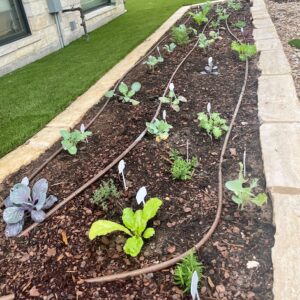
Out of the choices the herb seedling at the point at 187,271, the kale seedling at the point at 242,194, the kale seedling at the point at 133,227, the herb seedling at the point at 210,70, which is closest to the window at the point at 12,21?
the herb seedling at the point at 210,70

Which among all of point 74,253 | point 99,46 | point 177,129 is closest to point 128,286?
point 74,253

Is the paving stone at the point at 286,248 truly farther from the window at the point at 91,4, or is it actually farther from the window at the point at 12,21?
the window at the point at 91,4

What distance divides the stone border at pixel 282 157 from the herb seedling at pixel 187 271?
0.35 meters

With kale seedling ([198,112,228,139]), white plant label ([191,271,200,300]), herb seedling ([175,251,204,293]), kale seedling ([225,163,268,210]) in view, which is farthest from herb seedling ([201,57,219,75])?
white plant label ([191,271,200,300])

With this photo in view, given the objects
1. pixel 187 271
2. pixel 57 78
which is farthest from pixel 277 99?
pixel 57 78

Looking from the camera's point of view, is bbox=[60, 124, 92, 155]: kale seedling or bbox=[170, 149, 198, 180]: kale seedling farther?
bbox=[60, 124, 92, 155]: kale seedling

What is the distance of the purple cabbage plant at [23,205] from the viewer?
1982mm

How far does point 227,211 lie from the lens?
1.99 m

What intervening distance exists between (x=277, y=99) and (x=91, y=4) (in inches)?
237

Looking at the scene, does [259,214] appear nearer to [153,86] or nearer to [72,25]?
[153,86]

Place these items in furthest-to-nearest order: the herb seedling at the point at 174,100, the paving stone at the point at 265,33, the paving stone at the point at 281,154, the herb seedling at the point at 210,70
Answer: the paving stone at the point at 265,33 → the herb seedling at the point at 210,70 → the herb seedling at the point at 174,100 → the paving stone at the point at 281,154

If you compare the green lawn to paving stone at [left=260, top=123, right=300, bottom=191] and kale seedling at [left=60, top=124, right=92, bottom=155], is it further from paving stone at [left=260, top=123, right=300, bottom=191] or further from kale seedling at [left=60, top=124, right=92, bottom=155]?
paving stone at [left=260, top=123, right=300, bottom=191]

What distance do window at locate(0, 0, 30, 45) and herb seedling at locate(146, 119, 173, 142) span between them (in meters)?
3.49

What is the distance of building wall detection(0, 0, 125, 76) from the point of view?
504cm
